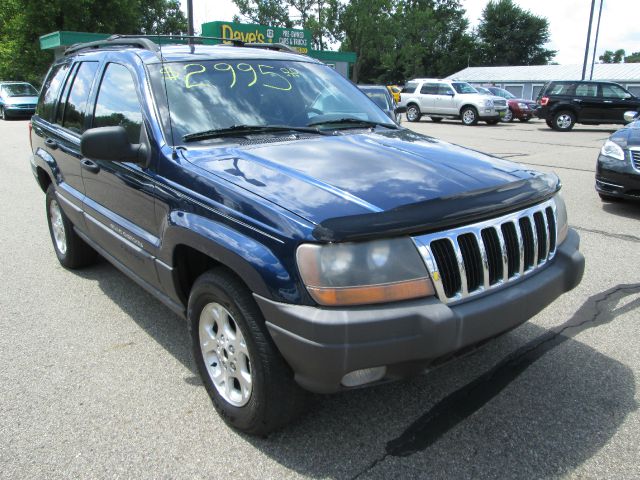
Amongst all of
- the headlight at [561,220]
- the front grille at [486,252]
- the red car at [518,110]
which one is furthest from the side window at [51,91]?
the red car at [518,110]

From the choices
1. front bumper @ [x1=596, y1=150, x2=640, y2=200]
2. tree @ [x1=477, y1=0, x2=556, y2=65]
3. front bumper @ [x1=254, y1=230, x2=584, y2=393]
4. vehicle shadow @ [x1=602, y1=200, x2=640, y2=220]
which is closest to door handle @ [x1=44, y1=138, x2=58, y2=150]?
A: front bumper @ [x1=254, y1=230, x2=584, y2=393]

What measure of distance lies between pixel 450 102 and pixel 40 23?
26806mm

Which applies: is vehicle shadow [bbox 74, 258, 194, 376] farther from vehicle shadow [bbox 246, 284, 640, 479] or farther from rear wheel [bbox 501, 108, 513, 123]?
rear wheel [bbox 501, 108, 513, 123]

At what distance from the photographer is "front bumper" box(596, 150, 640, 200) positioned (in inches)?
256

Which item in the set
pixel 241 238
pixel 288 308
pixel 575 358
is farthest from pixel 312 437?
pixel 575 358

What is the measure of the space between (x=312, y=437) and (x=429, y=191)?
1.31 meters

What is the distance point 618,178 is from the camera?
6.64m

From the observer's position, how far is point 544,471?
235 cm

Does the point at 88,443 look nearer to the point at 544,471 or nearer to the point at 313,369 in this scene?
the point at 313,369

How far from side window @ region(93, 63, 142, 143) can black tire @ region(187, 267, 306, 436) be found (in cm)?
117

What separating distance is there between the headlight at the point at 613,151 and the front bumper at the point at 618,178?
0.05 metres

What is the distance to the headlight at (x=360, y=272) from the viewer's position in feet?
6.91

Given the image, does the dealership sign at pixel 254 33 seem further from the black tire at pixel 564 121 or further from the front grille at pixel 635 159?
the front grille at pixel 635 159

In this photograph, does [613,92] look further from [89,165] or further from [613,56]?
[613,56]
